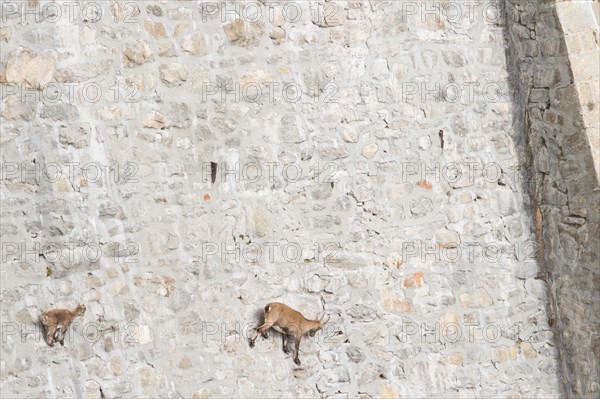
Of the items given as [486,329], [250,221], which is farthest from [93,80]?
[486,329]

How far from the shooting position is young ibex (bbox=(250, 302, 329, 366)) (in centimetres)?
548

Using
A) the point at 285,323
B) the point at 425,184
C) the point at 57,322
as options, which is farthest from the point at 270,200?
the point at 57,322

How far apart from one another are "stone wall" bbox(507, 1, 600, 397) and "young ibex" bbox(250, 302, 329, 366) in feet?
6.09

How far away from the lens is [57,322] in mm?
5121

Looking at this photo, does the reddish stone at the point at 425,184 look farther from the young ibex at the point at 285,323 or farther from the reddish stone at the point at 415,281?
the young ibex at the point at 285,323

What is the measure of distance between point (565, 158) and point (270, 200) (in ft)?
6.67

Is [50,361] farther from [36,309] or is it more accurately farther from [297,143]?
[297,143]

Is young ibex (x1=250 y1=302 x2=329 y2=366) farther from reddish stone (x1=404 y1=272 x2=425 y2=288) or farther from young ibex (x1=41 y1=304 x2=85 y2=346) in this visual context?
young ibex (x1=41 y1=304 x2=85 y2=346)

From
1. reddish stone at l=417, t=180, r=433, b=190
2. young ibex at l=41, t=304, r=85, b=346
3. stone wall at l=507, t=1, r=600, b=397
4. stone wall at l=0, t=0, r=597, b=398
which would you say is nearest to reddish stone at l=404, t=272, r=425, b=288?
stone wall at l=0, t=0, r=597, b=398

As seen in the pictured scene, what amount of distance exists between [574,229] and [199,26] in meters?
2.79

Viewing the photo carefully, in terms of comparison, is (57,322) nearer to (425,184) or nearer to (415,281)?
(415,281)

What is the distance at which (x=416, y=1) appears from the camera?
607 cm

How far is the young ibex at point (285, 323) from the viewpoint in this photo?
18.0 feet

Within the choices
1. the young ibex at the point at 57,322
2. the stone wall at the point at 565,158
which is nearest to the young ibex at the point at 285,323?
the young ibex at the point at 57,322
